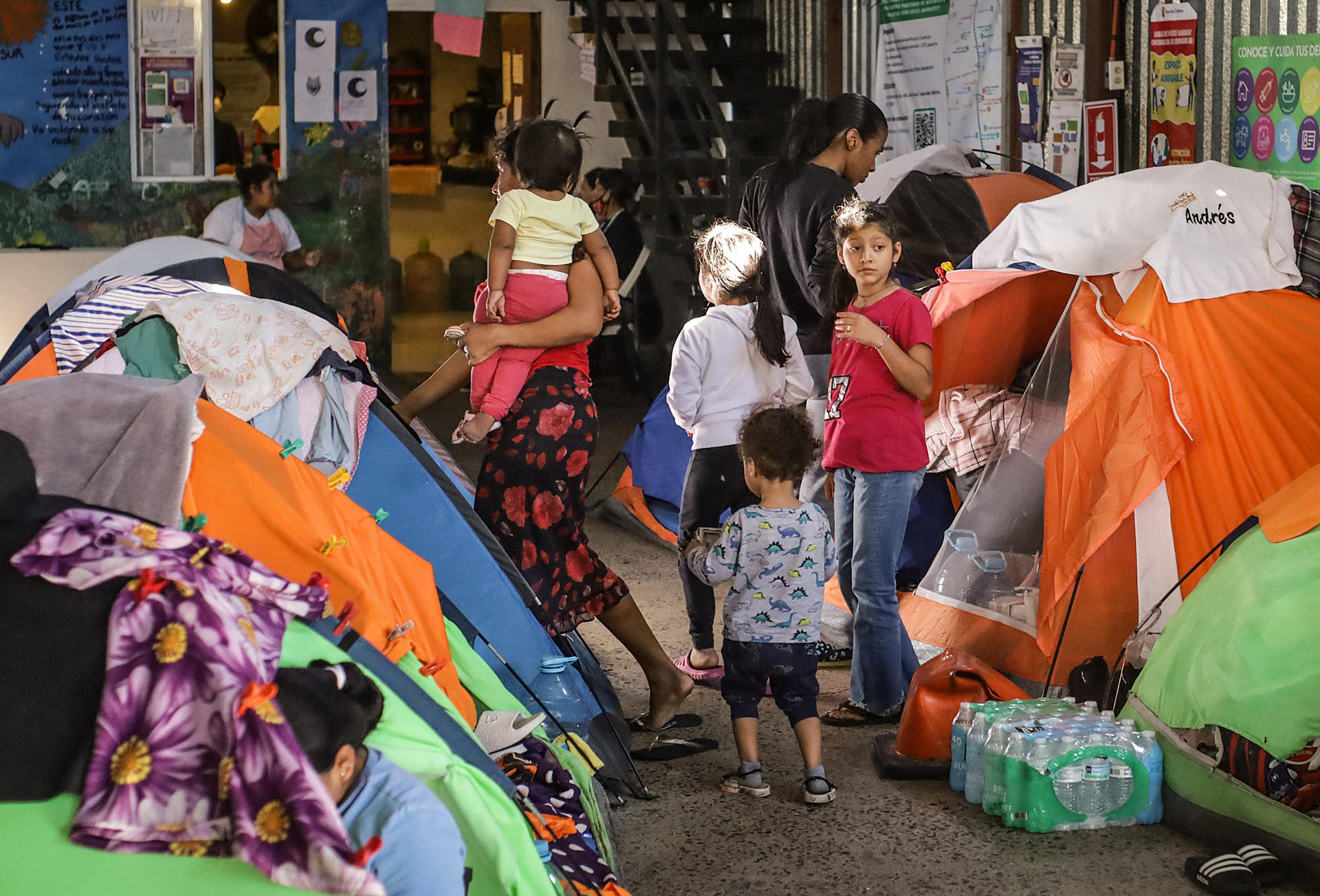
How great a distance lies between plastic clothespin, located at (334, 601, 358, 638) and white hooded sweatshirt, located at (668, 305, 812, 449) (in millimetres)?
1671

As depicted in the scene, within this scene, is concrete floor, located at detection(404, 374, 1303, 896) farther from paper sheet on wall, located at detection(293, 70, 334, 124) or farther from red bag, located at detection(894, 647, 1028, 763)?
paper sheet on wall, located at detection(293, 70, 334, 124)

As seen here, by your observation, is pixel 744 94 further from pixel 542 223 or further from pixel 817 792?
pixel 817 792

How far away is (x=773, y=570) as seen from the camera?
3088 millimetres

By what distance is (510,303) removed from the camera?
3299 millimetres

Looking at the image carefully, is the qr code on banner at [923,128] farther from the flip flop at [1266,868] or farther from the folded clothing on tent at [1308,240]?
the flip flop at [1266,868]

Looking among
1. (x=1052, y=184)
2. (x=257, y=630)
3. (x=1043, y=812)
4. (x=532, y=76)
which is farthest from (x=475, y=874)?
(x=532, y=76)

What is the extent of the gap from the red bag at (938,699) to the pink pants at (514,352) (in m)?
1.17

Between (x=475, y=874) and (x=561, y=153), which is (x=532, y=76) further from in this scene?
(x=475, y=874)

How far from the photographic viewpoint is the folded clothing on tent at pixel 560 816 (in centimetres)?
232

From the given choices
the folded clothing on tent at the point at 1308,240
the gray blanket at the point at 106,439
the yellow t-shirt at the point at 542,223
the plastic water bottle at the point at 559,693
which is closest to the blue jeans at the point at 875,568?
the plastic water bottle at the point at 559,693

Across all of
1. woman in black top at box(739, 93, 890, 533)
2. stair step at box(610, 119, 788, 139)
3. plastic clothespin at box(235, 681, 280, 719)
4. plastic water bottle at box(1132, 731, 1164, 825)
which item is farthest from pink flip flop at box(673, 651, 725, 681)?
stair step at box(610, 119, 788, 139)

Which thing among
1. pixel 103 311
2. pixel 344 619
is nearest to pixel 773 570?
pixel 344 619

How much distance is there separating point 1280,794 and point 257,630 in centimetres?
202

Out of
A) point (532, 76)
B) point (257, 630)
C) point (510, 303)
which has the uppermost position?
point (532, 76)
